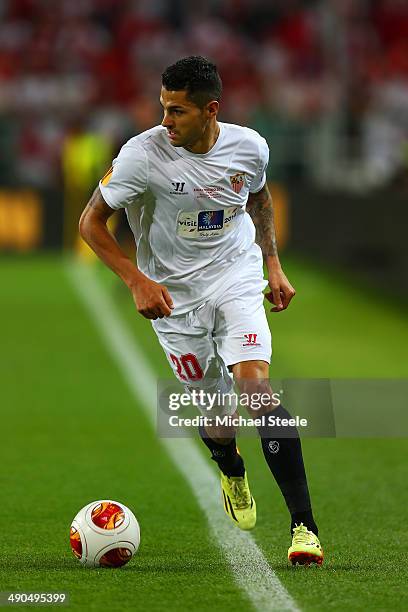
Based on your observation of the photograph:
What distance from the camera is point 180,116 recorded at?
19.1 ft

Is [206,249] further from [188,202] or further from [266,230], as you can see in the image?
[266,230]

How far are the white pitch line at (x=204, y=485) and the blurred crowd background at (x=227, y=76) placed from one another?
29.9ft

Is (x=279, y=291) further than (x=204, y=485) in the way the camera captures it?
No

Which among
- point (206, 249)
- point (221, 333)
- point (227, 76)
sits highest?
point (206, 249)

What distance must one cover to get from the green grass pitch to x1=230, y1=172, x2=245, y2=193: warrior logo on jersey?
1.60 m

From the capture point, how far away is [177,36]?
27.5 m

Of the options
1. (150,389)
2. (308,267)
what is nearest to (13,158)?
(308,267)

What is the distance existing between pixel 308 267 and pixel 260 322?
16504mm

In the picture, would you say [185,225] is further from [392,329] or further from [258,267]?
[392,329]

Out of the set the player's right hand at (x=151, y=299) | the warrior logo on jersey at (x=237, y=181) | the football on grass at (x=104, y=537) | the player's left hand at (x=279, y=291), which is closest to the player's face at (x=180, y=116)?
the warrior logo on jersey at (x=237, y=181)

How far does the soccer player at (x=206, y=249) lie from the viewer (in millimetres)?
5816

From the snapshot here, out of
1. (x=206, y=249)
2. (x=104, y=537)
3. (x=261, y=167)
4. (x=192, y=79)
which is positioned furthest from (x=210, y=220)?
(x=104, y=537)

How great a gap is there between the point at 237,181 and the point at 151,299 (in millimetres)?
767

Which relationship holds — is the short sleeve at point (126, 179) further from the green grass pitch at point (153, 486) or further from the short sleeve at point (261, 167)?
the green grass pitch at point (153, 486)
